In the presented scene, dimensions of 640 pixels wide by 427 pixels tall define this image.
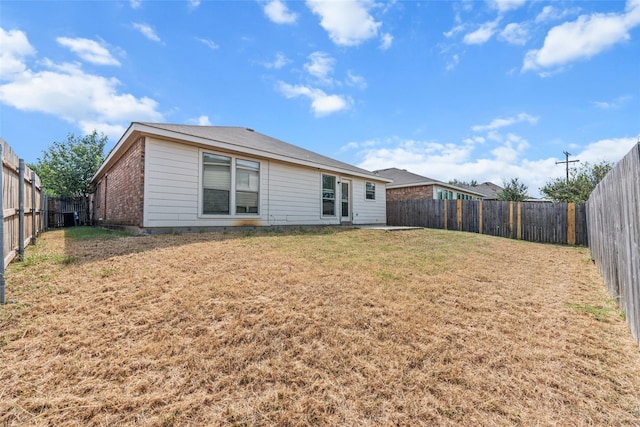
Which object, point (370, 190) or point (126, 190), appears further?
point (370, 190)

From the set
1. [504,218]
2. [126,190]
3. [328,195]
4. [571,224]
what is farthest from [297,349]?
[504,218]

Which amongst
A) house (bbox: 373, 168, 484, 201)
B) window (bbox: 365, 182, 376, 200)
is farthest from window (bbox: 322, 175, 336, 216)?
house (bbox: 373, 168, 484, 201)

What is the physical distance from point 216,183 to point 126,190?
2993mm

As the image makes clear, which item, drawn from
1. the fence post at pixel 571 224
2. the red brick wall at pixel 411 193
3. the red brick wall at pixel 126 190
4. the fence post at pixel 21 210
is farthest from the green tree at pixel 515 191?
the fence post at pixel 21 210

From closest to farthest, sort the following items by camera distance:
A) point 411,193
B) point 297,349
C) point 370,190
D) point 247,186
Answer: point 297,349 → point 247,186 → point 370,190 → point 411,193

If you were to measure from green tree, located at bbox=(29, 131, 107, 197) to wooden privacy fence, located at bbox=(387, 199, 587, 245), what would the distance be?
2140cm

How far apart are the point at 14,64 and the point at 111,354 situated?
1022 centimetres

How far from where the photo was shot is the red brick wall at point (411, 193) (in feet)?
60.1

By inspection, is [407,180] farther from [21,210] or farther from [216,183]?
[21,210]

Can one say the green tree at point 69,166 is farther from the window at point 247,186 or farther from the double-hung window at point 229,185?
the window at point 247,186

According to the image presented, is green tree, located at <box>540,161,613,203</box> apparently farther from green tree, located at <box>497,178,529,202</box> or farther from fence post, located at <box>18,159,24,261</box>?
fence post, located at <box>18,159,24,261</box>

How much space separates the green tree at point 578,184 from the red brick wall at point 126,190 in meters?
24.4

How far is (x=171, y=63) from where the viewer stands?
9234 mm

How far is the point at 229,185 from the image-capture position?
8414 mm
